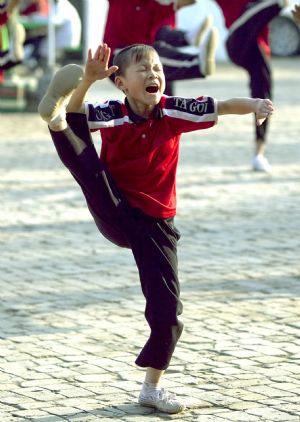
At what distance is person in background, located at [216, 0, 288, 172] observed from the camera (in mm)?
A: 11719

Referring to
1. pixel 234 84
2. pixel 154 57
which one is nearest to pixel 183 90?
pixel 234 84

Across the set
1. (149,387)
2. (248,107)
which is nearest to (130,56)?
(248,107)

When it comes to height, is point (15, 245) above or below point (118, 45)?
below

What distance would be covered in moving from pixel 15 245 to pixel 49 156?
448cm

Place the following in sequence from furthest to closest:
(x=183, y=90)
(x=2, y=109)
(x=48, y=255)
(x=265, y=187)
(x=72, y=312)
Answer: (x=183, y=90) → (x=2, y=109) → (x=265, y=187) → (x=48, y=255) → (x=72, y=312)

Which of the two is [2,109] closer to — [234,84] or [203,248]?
[234,84]

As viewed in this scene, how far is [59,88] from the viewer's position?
17.2ft

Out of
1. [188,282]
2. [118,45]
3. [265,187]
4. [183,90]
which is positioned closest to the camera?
[188,282]

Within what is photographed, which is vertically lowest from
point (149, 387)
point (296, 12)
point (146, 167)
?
point (149, 387)

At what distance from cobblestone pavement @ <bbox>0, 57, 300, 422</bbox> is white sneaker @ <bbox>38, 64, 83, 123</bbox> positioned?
120 cm

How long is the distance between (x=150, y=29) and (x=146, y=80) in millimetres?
5381

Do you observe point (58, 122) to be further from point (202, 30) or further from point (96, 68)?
point (202, 30)

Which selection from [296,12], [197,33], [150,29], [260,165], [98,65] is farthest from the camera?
[260,165]

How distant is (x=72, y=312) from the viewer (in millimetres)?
7234
